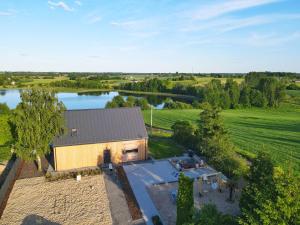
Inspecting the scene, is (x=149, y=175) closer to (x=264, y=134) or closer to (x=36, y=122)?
(x=36, y=122)

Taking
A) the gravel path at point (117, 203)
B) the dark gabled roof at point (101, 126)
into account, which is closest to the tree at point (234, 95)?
the dark gabled roof at point (101, 126)

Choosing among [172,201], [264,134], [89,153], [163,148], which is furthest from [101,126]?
[264,134]

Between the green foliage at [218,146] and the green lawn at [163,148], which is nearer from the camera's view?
the green foliage at [218,146]

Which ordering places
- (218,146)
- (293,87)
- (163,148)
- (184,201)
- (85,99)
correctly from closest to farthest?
(184,201) < (218,146) < (163,148) < (85,99) < (293,87)

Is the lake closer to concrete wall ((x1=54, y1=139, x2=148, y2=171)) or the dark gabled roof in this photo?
the dark gabled roof

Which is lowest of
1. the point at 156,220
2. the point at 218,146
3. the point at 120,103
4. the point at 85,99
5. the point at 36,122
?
the point at 85,99

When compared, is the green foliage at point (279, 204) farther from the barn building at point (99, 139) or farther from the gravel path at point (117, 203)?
the barn building at point (99, 139)

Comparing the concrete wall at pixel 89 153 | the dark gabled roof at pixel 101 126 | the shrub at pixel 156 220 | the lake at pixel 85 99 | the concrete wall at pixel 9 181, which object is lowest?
the lake at pixel 85 99
